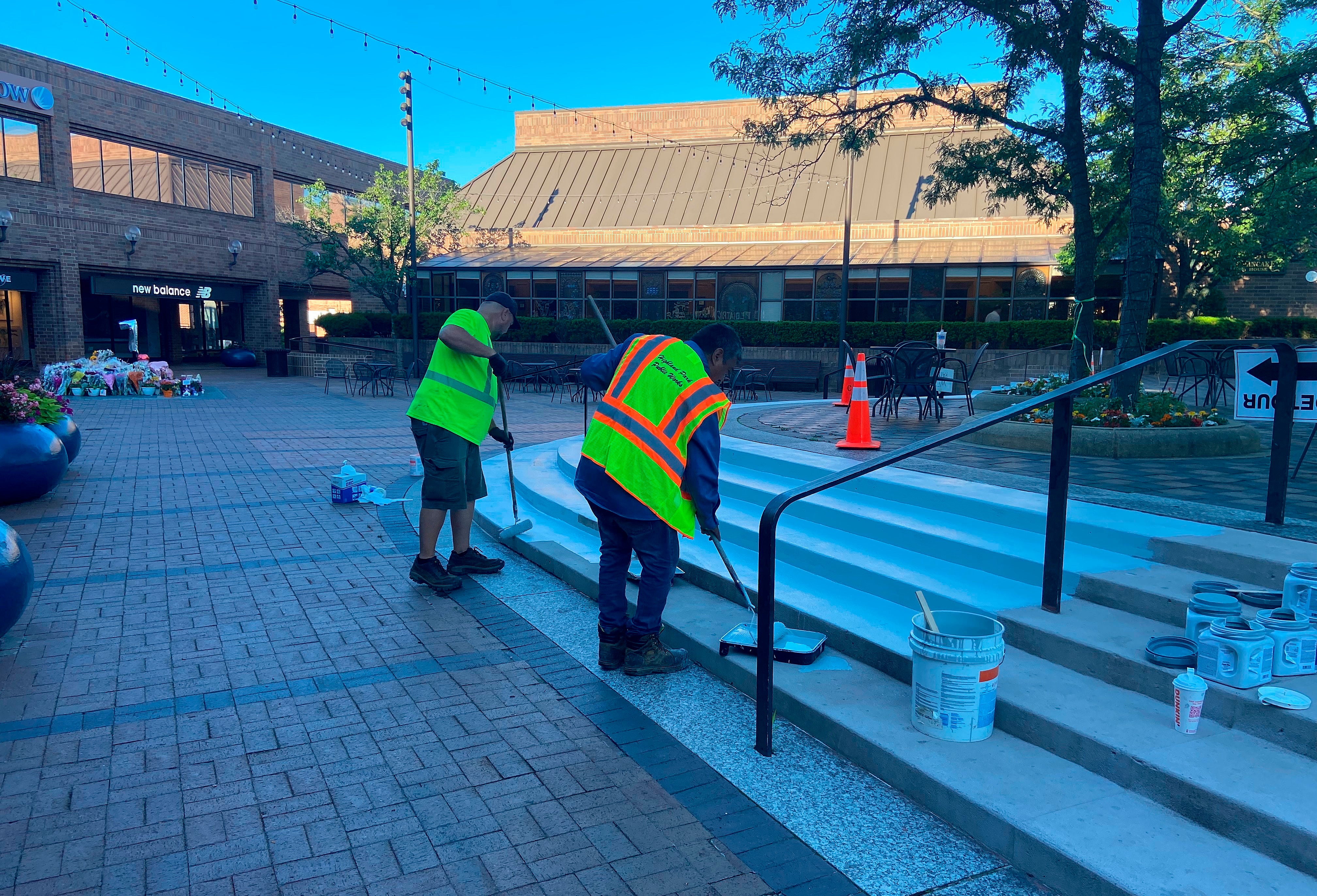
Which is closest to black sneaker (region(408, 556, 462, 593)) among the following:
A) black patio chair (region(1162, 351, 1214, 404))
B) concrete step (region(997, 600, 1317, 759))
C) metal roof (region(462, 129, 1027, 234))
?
concrete step (region(997, 600, 1317, 759))

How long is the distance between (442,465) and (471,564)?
3.02 feet

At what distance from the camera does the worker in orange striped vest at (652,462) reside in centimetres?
405

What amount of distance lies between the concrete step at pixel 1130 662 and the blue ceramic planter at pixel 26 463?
27.3ft

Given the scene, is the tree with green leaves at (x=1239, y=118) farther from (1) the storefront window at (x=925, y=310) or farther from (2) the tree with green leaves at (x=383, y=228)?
(2) the tree with green leaves at (x=383, y=228)

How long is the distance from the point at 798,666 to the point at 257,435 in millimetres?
11765

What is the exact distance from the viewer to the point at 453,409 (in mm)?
5500

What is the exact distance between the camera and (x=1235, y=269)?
23938 millimetres

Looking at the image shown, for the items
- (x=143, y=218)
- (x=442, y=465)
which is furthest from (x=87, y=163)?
(x=442, y=465)

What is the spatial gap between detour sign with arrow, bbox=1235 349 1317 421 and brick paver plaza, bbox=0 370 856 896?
3.82m

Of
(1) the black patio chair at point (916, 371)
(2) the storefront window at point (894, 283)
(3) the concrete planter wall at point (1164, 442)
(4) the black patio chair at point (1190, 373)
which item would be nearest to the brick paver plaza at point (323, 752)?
(3) the concrete planter wall at point (1164, 442)

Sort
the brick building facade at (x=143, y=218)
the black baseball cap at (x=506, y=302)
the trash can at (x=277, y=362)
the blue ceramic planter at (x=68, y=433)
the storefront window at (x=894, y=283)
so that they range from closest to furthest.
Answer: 1. the black baseball cap at (x=506, y=302)
2. the blue ceramic planter at (x=68, y=433)
3. the brick building facade at (x=143, y=218)
4. the storefront window at (x=894, y=283)
5. the trash can at (x=277, y=362)

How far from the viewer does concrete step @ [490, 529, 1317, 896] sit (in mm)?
2576

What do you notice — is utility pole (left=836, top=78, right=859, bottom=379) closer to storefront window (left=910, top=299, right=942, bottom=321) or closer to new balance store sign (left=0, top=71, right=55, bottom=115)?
storefront window (left=910, top=299, right=942, bottom=321)

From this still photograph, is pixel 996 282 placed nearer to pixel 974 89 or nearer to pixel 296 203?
pixel 974 89
